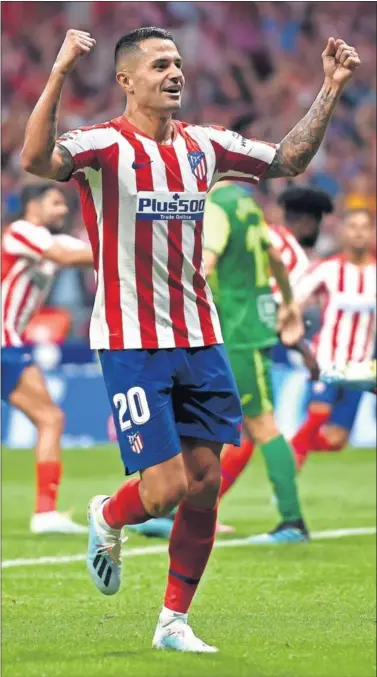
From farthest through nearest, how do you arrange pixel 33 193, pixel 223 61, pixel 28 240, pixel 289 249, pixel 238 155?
1. pixel 223 61
2. pixel 289 249
3. pixel 33 193
4. pixel 28 240
5. pixel 238 155

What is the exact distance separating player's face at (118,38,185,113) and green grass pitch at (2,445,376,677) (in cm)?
203

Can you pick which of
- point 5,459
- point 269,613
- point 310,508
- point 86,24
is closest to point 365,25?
point 86,24

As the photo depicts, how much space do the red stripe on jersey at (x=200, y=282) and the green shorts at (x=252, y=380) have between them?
10.2 ft

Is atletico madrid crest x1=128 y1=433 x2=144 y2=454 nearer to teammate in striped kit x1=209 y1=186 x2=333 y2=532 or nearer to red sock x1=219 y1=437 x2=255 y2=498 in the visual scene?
red sock x1=219 y1=437 x2=255 y2=498

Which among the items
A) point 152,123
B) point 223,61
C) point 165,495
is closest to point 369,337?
point 152,123

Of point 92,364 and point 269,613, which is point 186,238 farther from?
point 92,364

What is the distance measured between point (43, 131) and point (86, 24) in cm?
1685

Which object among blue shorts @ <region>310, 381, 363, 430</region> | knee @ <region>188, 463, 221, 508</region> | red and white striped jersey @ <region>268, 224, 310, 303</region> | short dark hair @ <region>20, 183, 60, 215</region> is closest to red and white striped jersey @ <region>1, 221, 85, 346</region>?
short dark hair @ <region>20, 183, 60, 215</region>

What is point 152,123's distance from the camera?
17.7 ft

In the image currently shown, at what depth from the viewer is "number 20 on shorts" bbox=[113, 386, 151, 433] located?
17.3ft

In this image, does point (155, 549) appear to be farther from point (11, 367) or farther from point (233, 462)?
point (11, 367)

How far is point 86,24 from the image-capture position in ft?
69.6

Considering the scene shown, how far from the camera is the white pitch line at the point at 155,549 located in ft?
25.8

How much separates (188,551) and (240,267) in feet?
11.3
